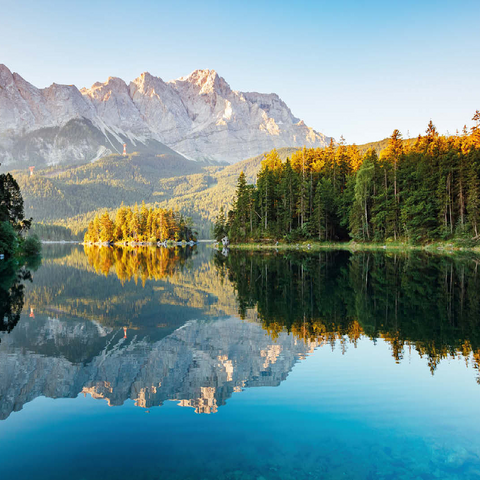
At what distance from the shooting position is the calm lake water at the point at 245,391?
6691 mm

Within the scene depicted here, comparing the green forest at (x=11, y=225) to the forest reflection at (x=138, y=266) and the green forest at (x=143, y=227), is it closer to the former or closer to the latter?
the forest reflection at (x=138, y=266)

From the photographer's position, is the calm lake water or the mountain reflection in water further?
the mountain reflection in water

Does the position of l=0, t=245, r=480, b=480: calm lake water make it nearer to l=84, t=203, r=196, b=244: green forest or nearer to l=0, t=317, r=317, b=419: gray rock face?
l=0, t=317, r=317, b=419: gray rock face

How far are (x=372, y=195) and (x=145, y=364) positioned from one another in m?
73.2

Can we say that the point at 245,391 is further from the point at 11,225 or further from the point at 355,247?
the point at 355,247

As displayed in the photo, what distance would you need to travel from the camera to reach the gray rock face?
377 inches

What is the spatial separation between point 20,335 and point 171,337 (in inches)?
220

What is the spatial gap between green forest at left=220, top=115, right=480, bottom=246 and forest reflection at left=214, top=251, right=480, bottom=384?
39188 millimetres

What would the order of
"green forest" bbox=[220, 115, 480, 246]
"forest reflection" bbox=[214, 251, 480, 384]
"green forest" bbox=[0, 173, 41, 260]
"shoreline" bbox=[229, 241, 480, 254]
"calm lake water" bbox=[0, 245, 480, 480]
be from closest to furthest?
1. "calm lake water" bbox=[0, 245, 480, 480]
2. "forest reflection" bbox=[214, 251, 480, 384]
3. "green forest" bbox=[0, 173, 41, 260]
4. "shoreline" bbox=[229, 241, 480, 254]
5. "green forest" bbox=[220, 115, 480, 246]

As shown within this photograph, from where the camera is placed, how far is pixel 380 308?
18.3 meters

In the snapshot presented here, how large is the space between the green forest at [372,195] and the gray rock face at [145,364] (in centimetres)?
5795

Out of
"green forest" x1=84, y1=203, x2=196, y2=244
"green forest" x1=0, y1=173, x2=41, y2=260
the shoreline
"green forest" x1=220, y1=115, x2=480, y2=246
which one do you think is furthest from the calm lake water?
"green forest" x1=84, y1=203, x2=196, y2=244

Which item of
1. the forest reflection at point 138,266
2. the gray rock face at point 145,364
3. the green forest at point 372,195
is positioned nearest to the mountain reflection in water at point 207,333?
the gray rock face at point 145,364

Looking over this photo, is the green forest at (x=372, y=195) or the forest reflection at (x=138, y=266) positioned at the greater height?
the green forest at (x=372, y=195)
